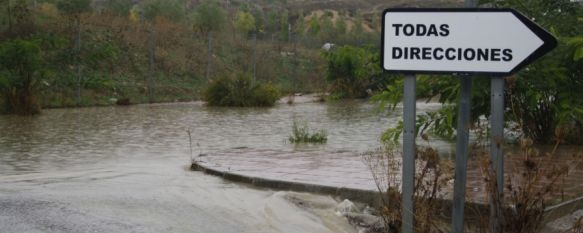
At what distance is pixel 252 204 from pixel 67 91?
68.4 feet

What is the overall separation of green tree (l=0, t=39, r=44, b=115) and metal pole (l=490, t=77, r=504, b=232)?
57.3ft

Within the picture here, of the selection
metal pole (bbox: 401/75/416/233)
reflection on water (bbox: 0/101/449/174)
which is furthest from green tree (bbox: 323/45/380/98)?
metal pole (bbox: 401/75/416/233)

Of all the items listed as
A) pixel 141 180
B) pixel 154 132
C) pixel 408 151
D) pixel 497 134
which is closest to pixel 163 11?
pixel 154 132

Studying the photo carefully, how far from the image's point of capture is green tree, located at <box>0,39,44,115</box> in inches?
796

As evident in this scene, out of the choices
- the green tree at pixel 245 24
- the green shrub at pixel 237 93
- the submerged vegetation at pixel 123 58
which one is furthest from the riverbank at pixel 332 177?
the green tree at pixel 245 24

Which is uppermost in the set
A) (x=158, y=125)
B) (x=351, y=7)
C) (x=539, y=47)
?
(x=351, y=7)

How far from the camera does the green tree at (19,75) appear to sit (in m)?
20.2

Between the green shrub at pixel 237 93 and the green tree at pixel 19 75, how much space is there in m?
7.34

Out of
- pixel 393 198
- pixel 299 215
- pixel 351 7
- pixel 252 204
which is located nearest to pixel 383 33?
pixel 393 198

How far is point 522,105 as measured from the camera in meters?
11.0

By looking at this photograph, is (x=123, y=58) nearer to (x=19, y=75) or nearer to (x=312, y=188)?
(x=19, y=75)

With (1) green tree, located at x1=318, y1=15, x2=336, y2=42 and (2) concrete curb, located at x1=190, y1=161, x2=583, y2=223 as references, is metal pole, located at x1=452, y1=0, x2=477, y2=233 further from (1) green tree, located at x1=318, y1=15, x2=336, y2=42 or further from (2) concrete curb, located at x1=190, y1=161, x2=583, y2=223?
(1) green tree, located at x1=318, y1=15, x2=336, y2=42

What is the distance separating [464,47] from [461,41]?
0.04 meters

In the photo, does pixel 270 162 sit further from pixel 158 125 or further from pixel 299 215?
pixel 158 125
